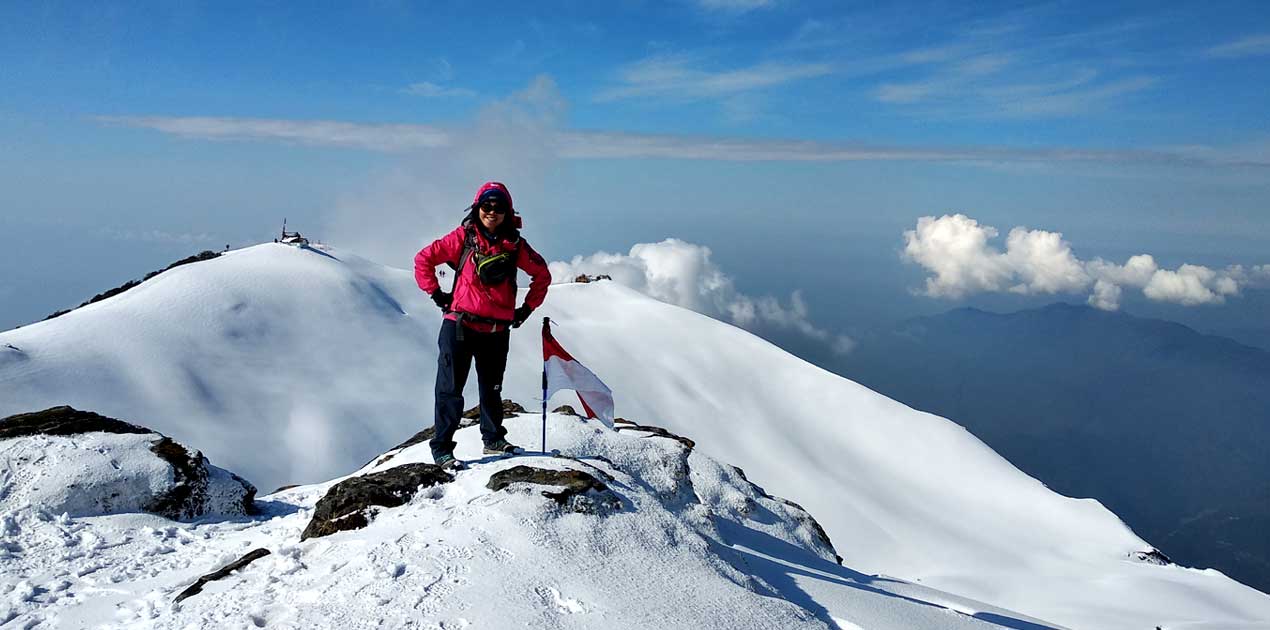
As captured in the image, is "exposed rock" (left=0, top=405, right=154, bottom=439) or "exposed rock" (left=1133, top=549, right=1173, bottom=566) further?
"exposed rock" (left=1133, top=549, right=1173, bottom=566)

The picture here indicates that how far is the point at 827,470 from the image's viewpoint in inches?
1436

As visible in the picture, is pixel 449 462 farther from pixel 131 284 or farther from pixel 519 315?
pixel 131 284

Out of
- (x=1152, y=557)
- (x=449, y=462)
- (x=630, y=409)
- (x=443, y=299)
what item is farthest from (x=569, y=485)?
(x=1152, y=557)

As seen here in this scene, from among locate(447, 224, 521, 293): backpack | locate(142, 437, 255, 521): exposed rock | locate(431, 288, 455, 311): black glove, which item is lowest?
locate(142, 437, 255, 521): exposed rock

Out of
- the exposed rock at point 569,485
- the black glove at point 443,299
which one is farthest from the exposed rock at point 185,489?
the exposed rock at point 569,485

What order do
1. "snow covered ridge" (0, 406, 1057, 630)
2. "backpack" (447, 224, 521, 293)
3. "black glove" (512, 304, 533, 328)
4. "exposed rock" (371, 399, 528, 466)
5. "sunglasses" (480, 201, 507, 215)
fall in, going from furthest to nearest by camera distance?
"exposed rock" (371, 399, 528, 466), "black glove" (512, 304, 533, 328), "backpack" (447, 224, 521, 293), "sunglasses" (480, 201, 507, 215), "snow covered ridge" (0, 406, 1057, 630)

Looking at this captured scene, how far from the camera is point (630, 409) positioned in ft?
124

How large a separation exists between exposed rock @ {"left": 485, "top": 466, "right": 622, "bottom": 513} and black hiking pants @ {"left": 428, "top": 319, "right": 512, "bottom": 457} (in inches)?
50.7

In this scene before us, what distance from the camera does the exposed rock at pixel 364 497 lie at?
7.25 metres

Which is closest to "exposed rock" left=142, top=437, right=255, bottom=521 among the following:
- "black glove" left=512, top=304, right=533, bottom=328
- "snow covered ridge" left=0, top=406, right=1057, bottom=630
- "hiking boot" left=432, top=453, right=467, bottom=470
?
"snow covered ridge" left=0, top=406, right=1057, bottom=630

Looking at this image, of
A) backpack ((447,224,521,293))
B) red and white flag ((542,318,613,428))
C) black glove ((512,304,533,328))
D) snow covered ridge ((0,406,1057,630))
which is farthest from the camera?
red and white flag ((542,318,613,428))

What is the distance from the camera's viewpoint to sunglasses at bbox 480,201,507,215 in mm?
8133

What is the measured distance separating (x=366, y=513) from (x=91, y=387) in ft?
67.2

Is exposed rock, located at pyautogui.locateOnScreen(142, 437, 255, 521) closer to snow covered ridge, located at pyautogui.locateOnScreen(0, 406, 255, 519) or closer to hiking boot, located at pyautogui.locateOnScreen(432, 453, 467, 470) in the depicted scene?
snow covered ridge, located at pyautogui.locateOnScreen(0, 406, 255, 519)
